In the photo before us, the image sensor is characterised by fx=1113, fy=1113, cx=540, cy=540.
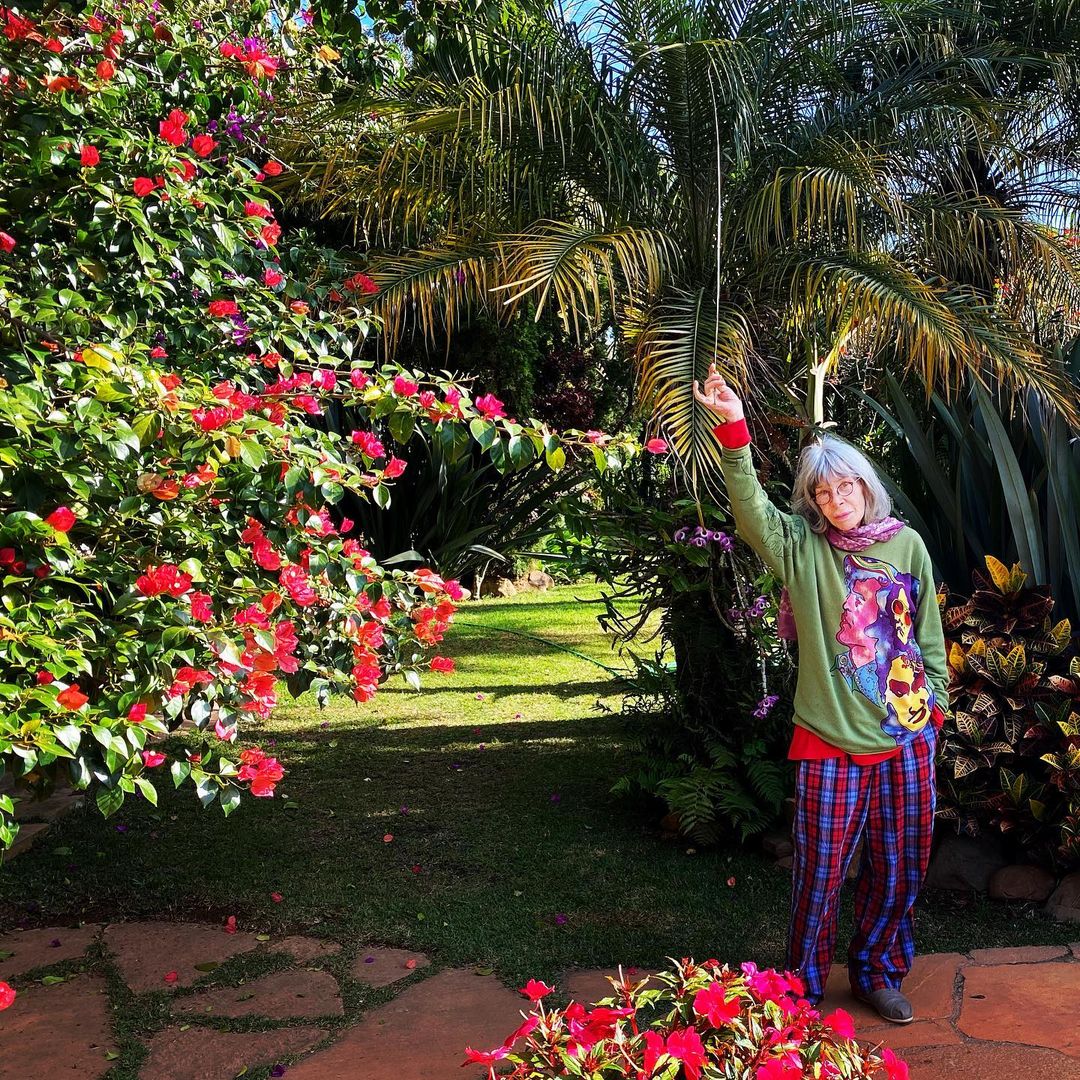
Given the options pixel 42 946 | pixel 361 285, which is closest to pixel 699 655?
pixel 361 285

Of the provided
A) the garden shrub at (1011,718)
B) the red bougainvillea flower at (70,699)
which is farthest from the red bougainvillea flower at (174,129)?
the garden shrub at (1011,718)

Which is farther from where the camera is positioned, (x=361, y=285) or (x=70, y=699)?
(x=361, y=285)

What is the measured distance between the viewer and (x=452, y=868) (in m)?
4.02

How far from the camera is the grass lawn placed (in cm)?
341

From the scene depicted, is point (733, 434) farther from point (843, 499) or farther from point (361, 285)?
point (361, 285)

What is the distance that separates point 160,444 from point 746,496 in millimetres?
1348

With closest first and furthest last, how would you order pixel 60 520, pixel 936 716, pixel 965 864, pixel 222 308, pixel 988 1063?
pixel 60 520
pixel 988 1063
pixel 936 716
pixel 222 308
pixel 965 864

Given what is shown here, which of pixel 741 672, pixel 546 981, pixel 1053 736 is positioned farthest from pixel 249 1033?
pixel 1053 736

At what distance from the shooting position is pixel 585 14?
14.0ft

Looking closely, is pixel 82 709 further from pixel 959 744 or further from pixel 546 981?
pixel 959 744

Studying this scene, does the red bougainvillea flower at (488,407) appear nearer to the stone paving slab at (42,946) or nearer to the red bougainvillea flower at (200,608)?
the red bougainvillea flower at (200,608)

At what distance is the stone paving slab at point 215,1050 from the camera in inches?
105

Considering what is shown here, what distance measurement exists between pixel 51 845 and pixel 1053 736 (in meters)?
3.65

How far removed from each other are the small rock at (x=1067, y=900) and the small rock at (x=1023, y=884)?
48 mm
